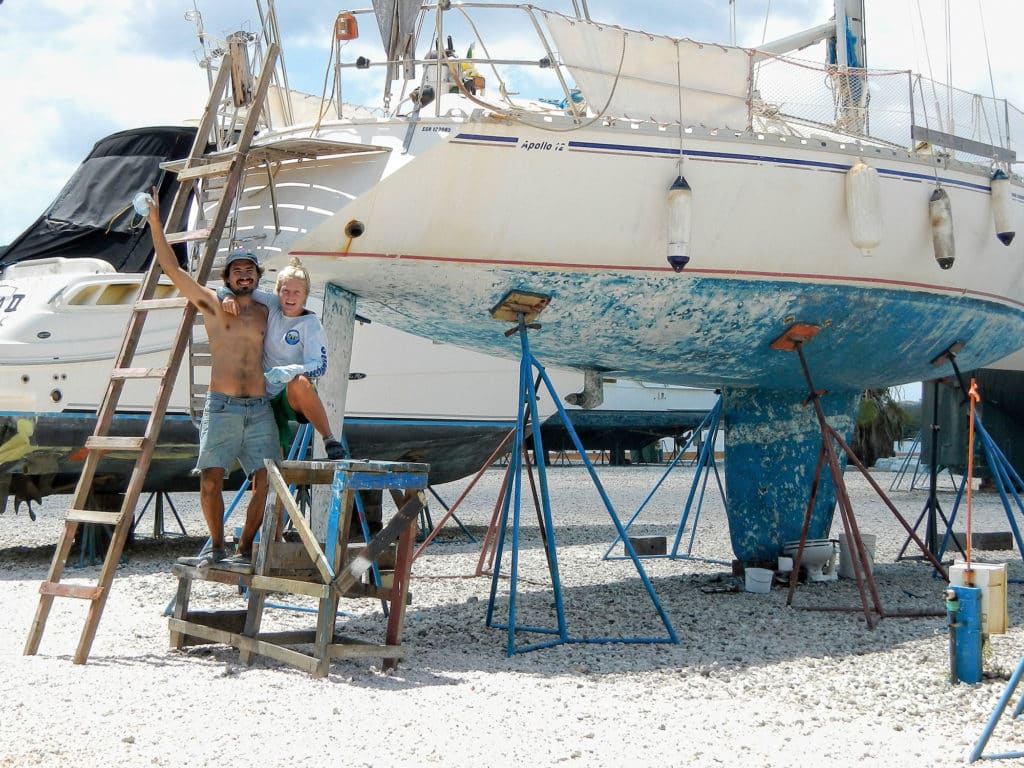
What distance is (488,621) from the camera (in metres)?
6.69

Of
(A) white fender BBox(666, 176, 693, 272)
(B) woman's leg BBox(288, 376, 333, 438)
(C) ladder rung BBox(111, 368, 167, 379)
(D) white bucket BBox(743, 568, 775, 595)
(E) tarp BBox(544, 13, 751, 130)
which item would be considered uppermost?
(E) tarp BBox(544, 13, 751, 130)

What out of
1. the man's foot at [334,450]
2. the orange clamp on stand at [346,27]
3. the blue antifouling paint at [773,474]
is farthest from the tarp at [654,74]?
the man's foot at [334,450]

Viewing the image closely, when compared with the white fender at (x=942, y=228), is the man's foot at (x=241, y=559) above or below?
below

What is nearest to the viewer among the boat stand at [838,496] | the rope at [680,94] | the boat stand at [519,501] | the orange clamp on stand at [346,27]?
the boat stand at [519,501]

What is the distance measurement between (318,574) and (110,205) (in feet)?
27.9

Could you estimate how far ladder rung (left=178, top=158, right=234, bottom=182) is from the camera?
5927 millimetres

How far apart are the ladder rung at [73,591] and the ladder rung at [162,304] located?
4.83 ft

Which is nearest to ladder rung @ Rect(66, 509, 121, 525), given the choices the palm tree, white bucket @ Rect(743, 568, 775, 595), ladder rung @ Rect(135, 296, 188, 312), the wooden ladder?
the wooden ladder

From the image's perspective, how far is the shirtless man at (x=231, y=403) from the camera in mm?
5441

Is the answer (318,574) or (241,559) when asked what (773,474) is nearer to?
(318,574)

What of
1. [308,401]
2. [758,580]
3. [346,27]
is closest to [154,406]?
[308,401]

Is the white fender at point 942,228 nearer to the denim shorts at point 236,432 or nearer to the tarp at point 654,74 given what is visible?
the tarp at point 654,74

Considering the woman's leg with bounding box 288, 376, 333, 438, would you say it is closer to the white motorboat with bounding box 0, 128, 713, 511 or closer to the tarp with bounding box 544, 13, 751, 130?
the tarp with bounding box 544, 13, 751, 130

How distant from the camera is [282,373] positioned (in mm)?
5266
